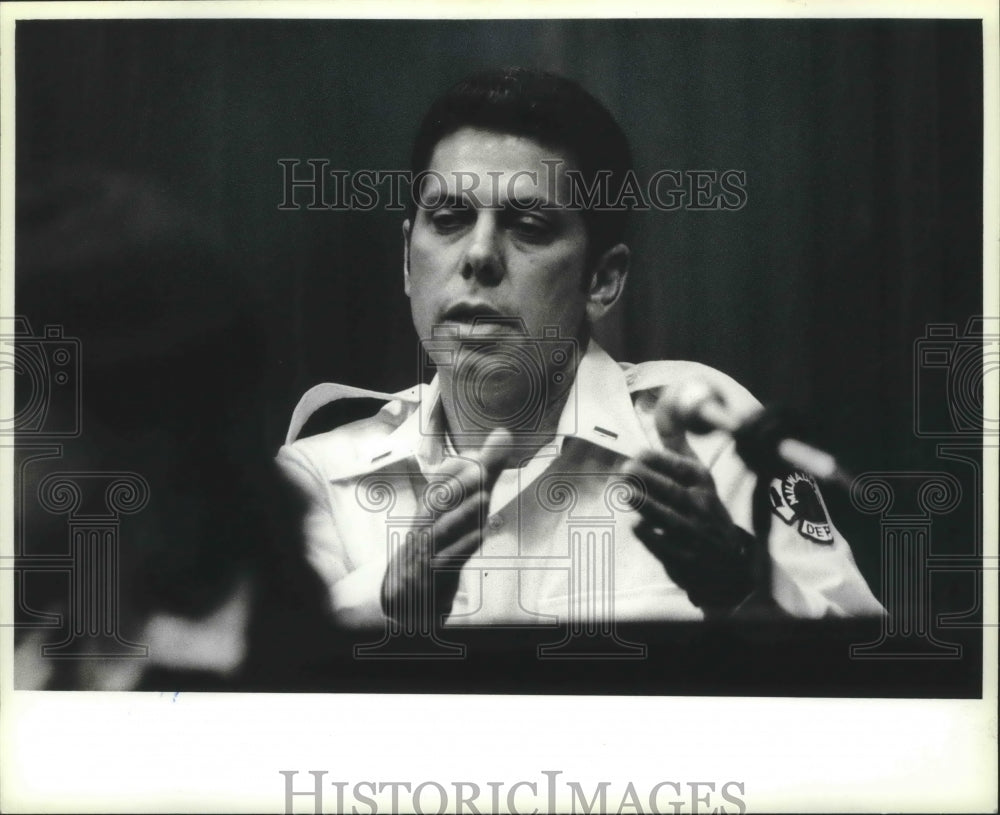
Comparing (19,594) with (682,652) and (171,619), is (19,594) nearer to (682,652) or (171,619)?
(171,619)

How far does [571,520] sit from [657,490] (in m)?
0.34

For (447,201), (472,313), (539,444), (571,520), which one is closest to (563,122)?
(447,201)

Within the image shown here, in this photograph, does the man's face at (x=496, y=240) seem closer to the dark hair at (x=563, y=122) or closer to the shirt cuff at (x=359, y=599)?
the dark hair at (x=563, y=122)

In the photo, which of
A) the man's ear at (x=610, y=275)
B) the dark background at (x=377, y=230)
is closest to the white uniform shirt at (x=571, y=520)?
the dark background at (x=377, y=230)

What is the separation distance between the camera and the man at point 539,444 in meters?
3.55

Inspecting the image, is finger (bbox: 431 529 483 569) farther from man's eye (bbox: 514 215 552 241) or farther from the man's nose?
man's eye (bbox: 514 215 552 241)

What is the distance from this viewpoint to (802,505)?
3561mm

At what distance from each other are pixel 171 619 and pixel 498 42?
8.29ft

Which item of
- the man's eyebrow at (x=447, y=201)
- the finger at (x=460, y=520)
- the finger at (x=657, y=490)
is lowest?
the finger at (x=460, y=520)

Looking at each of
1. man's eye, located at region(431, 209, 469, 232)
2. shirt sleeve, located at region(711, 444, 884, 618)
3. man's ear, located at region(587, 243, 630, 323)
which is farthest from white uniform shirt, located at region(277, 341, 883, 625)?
man's eye, located at region(431, 209, 469, 232)

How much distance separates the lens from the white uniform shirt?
3.55 metres

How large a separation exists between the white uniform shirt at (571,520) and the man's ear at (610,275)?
0.70 ft

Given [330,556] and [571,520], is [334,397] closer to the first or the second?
[330,556]

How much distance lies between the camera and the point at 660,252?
3574mm
